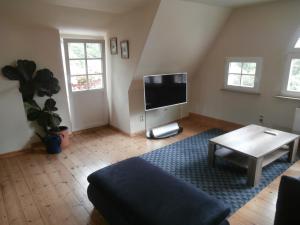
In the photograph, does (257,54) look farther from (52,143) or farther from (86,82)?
(52,143)

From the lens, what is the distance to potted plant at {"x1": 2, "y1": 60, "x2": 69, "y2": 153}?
126 inches

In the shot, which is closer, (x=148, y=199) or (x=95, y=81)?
(x=148, y=199)

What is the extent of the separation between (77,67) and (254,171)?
11.1 feet

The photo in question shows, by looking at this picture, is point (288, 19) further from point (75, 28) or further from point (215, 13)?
point (75, 28)

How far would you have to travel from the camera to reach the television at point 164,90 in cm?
374

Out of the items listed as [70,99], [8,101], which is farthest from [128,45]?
[8,101]

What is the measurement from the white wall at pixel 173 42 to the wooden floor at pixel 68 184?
2.18 ft

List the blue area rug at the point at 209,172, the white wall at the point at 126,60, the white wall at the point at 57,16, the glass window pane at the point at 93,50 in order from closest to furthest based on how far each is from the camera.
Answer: the blue area rug at the point at 209,172 < the white wall at the point at 57,16 < the white wall at the point at 126,60 < the glass window pane at the point at 93,50

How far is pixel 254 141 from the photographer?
272cm

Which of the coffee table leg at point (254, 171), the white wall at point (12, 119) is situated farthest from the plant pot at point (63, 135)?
the coffee table leg at point (254, 171)

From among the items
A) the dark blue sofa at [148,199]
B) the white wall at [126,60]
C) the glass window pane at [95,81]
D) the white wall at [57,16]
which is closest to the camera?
the dark blue sofa at [148,199]

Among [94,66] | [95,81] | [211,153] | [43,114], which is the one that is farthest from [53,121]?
[211,153]

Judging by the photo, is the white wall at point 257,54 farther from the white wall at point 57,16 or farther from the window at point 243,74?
the white wall at point 57,16

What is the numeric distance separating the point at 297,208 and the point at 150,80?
2816 mm
